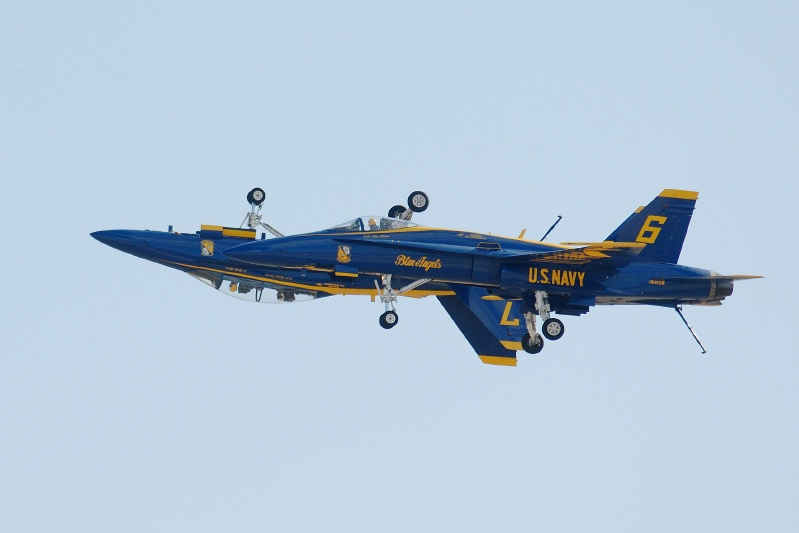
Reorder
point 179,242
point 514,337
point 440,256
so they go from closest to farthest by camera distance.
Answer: point 440,256 → point 179,242 → point 514,337

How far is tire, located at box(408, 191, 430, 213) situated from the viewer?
37406 millimetres

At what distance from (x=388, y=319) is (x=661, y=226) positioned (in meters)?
6.88

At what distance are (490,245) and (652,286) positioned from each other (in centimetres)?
393

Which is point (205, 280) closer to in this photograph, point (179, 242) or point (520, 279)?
point (179, 242)

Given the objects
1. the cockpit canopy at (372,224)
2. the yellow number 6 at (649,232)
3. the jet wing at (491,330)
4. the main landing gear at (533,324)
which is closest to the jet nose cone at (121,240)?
the cockpit canopy at (372,224)

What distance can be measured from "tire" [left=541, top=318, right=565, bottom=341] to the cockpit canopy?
385cm

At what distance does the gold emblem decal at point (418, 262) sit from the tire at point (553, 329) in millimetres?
2983

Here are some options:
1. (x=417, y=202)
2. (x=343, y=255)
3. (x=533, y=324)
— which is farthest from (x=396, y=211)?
(x=533, y=324)

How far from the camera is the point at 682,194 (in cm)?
3734

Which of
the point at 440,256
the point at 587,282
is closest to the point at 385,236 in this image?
the point at 440,256

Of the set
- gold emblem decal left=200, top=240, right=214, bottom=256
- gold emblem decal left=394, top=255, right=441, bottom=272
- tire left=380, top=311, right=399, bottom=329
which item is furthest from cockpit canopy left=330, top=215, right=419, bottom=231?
gold emblem decal left=200, top=240, right=214, bottom=256

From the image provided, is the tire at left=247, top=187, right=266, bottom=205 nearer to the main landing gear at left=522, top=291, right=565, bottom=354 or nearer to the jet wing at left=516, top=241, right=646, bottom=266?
the main landing gear at left=522, top=291, right=565, bottom=354

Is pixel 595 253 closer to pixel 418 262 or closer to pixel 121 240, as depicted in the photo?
pixel 418 262

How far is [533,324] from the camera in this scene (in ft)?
120
